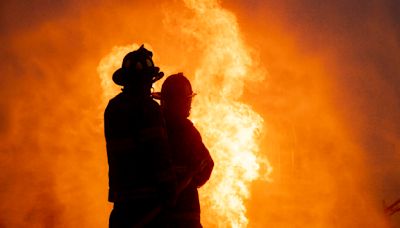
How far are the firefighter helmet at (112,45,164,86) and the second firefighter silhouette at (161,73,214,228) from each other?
54 cm

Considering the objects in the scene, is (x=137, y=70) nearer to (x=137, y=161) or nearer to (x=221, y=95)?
(x=137, y=161)

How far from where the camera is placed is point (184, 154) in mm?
3496

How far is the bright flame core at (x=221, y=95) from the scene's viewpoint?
40.0 feet

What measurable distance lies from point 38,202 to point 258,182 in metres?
10.4

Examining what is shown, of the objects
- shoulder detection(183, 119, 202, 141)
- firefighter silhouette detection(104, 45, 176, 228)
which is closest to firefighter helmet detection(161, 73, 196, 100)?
shoulder detection(183, 119, 202, 141)

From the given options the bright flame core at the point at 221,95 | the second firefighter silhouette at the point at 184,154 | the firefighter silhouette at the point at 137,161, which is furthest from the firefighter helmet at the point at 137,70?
the bright flame core at the point at 221,95

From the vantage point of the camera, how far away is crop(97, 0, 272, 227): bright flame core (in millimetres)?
12180

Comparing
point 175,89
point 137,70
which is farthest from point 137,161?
point 175,89

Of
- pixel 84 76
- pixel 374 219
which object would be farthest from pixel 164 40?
pixel 374 219

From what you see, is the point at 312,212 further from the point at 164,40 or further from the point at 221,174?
the point at 164,40

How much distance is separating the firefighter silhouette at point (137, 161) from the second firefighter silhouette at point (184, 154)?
9.0 inches

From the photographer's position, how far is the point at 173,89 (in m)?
3.93

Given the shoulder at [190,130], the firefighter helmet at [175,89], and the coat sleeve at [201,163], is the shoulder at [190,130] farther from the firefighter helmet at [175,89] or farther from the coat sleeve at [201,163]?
the firefighter helmet at [175,89]

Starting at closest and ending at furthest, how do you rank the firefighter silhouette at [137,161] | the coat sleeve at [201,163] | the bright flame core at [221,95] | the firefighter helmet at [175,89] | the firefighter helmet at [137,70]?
the firefighter silhouette at [137,161], the firefighter helmet at [137,70], the coat sleeve at [201,163], the firefighter helmet at [175,89], the bright flame core at [221,95]
